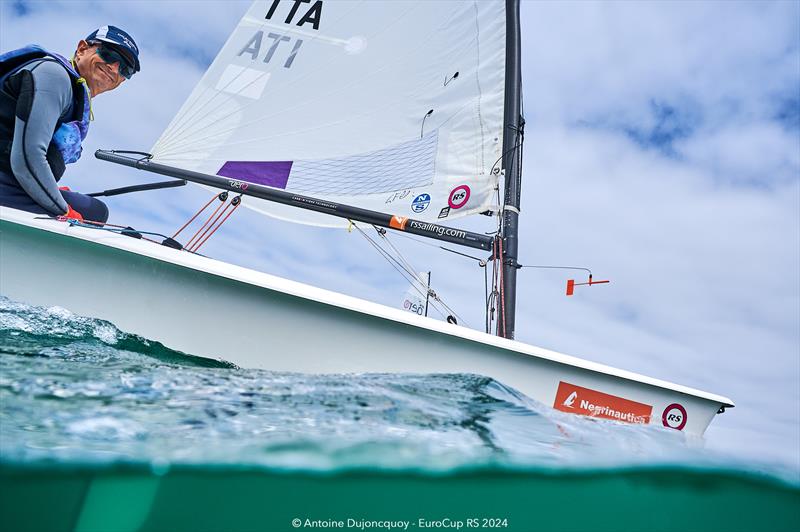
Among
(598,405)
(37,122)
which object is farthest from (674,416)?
(37,122)

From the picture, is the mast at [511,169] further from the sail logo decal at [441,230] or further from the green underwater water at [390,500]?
the green underwater water at [390,500]

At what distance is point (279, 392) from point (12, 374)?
79 cm

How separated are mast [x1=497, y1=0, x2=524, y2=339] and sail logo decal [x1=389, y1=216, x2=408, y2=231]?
78 cm

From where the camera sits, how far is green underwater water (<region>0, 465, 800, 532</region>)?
4.24 feet

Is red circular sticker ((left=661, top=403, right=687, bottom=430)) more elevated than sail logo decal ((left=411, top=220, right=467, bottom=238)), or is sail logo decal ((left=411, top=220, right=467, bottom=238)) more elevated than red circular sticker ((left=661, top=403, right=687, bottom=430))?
sail logo decal ((left=411, top=220, right=467, bottom=238))

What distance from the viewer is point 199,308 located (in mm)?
1752

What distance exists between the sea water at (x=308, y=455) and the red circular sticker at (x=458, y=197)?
2181 millimetres

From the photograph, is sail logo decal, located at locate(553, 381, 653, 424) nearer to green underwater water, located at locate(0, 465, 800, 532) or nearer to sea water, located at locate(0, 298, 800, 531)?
sea water, located at locate(0, 298, 800, 531)

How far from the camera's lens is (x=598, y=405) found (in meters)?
1.92

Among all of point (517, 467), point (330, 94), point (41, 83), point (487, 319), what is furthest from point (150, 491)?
point (330, 94)

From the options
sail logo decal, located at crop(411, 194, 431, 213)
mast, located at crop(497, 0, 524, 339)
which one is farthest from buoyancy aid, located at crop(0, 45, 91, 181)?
mast, located at crop(497, 0, 524, 339)

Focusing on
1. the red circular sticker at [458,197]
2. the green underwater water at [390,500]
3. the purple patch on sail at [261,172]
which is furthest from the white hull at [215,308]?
the purple patch on sail at [261,172]

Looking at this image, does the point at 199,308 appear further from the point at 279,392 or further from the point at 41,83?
the point at 41,83

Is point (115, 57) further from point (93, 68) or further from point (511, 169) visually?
point (511, 169)
